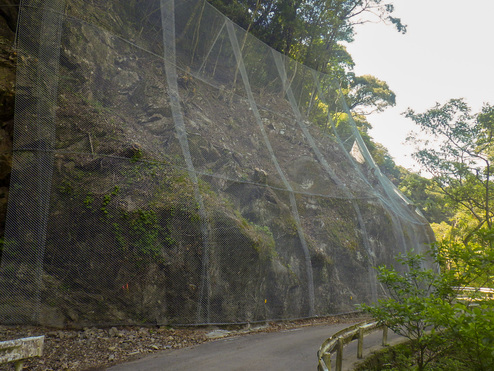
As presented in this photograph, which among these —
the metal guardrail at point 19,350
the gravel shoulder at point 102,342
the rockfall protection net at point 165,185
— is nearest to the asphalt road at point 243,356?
the gravel shoulder at point 102,342

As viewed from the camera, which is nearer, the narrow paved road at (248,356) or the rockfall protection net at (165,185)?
the narrow paved road at (248,356)

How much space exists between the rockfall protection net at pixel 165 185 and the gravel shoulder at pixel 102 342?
0.17 metres

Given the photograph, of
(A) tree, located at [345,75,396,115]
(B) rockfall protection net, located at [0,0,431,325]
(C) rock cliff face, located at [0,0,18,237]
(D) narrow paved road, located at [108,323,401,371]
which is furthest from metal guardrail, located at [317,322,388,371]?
(A) tree, located at [345,75,396,115]

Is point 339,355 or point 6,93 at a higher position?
point 6,93

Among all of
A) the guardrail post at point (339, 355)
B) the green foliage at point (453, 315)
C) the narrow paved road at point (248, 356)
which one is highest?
the green foliage at point (453, 315)

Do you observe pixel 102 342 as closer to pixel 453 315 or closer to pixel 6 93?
pixel 6 93

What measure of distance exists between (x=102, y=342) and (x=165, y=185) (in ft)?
8.74

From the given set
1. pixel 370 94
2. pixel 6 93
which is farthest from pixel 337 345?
pixel 370 94

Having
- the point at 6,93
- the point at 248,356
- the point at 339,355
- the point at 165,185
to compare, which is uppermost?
the point at 6,93

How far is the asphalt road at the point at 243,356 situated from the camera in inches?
179

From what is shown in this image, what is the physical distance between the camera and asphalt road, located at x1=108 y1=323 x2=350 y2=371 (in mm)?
4539

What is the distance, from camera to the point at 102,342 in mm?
4848

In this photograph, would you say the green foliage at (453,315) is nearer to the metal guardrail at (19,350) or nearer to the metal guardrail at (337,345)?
the metal guardrail at (337,345)

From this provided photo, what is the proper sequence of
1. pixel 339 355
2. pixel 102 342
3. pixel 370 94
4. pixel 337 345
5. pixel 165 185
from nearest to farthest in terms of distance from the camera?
pixel 339 355 < pixel 337 345 < pixel 102 342 < pixel 165 185 < pixel 370 94
